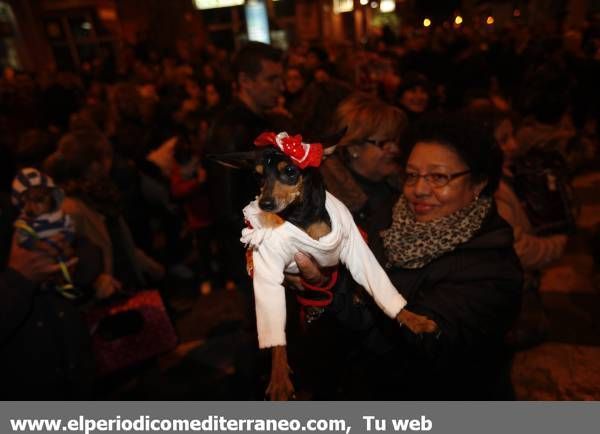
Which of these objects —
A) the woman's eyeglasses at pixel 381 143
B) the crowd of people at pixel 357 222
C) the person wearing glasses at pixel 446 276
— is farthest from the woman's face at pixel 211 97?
the person wearing glasses at pixel 446 276

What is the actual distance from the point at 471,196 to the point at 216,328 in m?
2.77

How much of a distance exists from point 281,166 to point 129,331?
1878 millimetres

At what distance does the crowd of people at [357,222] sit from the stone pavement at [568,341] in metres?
0.43

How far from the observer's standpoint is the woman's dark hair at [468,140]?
5.47 ft

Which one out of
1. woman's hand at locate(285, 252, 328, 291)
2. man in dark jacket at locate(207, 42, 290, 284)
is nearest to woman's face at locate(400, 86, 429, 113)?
man in dark jacket at locate(207, 42, 290, 284)

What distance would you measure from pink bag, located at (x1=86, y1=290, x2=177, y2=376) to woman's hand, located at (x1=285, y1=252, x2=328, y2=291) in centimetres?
156

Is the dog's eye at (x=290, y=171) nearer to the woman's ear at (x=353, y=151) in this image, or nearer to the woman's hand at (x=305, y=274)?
the woman's hand at (x=305, y=274)

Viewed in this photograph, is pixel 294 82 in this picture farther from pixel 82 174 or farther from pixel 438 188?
pixel 438 188

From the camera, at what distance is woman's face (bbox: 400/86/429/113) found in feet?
12.7

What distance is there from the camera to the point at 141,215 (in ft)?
12.3

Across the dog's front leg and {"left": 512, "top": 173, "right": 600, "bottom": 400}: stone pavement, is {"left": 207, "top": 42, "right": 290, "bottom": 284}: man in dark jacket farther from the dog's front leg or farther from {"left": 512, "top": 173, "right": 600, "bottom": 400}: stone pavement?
{"left": 512, "top": 173, "right": 600, "bottom": 400}: stone pavement

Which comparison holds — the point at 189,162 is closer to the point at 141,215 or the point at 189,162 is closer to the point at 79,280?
the point at 141,215

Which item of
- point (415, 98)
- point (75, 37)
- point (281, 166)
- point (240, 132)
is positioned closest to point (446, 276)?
point (281, 166)

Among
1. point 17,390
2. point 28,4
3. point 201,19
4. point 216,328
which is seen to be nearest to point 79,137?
point 17,390
